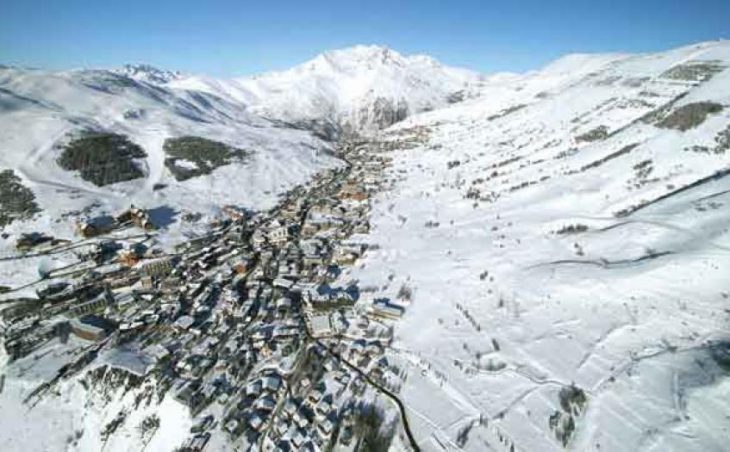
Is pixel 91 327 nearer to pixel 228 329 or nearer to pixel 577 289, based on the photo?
pixel 228 329

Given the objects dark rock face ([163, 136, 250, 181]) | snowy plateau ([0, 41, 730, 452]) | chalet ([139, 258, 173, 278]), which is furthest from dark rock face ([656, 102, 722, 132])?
dark rock face ([163, 136, 250, 181])

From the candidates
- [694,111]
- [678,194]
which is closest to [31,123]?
[678,194]

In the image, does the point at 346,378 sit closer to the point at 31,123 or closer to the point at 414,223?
the point at 414,223

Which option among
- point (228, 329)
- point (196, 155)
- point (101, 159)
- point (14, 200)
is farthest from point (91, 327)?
point (196, 155)

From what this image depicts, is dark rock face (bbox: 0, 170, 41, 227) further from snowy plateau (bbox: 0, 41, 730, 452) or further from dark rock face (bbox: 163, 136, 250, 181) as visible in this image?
dark rock face (bbox: 163, 136, 250, 181)

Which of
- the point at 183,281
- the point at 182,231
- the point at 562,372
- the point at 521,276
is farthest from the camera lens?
the point at 182,231

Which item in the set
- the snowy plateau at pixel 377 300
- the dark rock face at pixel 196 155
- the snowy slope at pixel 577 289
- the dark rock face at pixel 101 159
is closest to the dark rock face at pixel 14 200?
the snowy plateau at pixel 377 300

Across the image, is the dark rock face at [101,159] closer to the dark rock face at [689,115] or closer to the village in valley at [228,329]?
the village in valley at [228,329]
